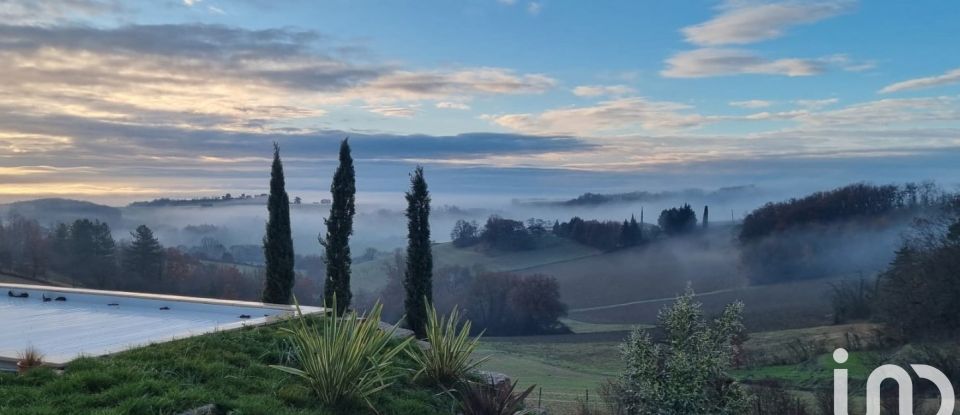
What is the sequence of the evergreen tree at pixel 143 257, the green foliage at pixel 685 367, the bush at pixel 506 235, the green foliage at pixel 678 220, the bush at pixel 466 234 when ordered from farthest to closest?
the green foliage at pixel 678 220 < the bush at pixel 466 234 < the bush at pixel 506 235 < the evergreen tree at pixel 143 257 < the green foliage at pixel 685 367

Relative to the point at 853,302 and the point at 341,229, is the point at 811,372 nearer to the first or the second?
the point at 341,229

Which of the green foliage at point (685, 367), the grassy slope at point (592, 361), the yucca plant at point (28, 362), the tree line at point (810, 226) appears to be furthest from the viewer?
the tree line at point (810, 226)

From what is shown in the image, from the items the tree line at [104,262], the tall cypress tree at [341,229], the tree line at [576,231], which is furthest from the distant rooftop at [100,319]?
the tree line at [576,231]

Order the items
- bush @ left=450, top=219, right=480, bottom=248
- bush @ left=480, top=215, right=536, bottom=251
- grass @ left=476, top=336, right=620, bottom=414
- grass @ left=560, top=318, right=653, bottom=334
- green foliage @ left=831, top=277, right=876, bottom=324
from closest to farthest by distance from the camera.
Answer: grass @ left=476, top=336, right=620, bottom=414 → green foliage @ left=831, top=277, right=876, bottom=324 → grass @ left=560, top=318, right=653, bottom=334 → bush @ left=480, top=215, right=536, bottom=251 → bush @ left=450, top=219, right=480, bottom=248

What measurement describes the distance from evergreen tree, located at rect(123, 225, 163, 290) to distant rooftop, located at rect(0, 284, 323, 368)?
13.7 m

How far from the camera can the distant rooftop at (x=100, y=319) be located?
751cm

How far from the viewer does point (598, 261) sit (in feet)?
159

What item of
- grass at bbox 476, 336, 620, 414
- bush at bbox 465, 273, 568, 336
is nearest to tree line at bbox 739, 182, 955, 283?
bush at bbox 465, 273, 568, 336

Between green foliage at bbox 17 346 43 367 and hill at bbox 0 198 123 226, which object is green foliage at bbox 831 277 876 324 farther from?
hill at bbox 0 198 123 226

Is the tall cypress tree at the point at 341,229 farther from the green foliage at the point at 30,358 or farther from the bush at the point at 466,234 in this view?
the bush at the point at 466,234

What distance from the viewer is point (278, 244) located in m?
13.9

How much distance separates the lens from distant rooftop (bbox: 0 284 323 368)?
7.51 metres

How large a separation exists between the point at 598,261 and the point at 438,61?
3333 centimetres

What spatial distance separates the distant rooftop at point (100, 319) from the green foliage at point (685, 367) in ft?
Answer: 15.5
